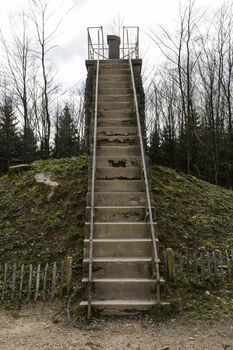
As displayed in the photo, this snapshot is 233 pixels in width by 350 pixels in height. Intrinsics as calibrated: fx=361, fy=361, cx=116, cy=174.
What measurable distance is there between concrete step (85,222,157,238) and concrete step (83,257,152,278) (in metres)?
0.73

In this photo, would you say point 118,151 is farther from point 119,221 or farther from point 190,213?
point 190,213

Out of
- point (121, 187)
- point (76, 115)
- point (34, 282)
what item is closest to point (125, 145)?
point (121, 187)

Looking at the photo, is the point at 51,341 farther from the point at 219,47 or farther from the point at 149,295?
the point at 219,47

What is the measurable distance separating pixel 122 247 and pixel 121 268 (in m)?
0.47

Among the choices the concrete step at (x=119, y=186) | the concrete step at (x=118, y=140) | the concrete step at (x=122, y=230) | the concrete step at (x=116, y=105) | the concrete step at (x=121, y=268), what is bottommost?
the concrete step at (x=121, y=268)

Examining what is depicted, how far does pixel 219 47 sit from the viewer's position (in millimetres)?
19781

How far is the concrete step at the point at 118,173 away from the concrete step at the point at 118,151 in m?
0.63

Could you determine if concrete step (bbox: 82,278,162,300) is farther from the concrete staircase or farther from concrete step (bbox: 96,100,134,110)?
concrete step (bbox: 96,100,134,110)

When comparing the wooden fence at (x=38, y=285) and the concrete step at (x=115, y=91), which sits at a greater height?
the concrete step at (x=115, y=91)

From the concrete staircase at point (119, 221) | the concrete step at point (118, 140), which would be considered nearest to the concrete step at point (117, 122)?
the concrete staircase at point (119, 221)

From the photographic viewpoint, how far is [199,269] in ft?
22.8

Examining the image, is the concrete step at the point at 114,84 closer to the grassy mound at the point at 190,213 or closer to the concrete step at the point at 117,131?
the concrete step at the point at 117,131

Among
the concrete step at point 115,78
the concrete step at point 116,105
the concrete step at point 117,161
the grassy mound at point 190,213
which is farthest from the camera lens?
the concrete step at point 115,78

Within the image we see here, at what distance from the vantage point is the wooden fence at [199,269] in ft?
20.9
